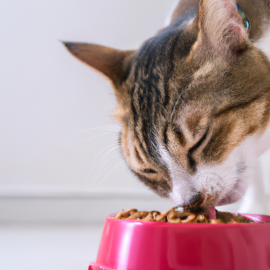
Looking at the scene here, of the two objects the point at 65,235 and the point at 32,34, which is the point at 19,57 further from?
the point at 65,235

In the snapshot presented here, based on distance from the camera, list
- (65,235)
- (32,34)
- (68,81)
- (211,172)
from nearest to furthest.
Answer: (211,172), (65,235), (32,34), (68,81)

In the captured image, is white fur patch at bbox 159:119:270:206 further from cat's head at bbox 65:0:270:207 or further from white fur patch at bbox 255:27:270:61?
white fur patch at bbox 255:27:270:61

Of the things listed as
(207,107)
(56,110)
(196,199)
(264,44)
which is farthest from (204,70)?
(56,110)

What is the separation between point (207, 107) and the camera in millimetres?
717

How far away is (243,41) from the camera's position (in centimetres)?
75

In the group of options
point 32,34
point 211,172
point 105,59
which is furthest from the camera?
point 32,34

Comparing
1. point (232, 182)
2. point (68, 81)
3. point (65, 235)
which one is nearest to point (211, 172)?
point (232, 182)

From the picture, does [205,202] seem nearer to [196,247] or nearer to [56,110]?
[196,247]

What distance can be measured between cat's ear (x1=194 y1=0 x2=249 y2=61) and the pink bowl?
1.42ft

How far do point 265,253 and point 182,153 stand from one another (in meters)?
0.29

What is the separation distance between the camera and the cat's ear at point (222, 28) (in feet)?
2.24

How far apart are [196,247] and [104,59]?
664 mm

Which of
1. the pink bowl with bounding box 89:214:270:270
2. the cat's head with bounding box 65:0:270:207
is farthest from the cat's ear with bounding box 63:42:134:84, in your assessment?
the pink bowl with bounding box 89:214:270:270

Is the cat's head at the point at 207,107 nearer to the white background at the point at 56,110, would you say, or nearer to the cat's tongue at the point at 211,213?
the cat's tongue at the point at 211,213
